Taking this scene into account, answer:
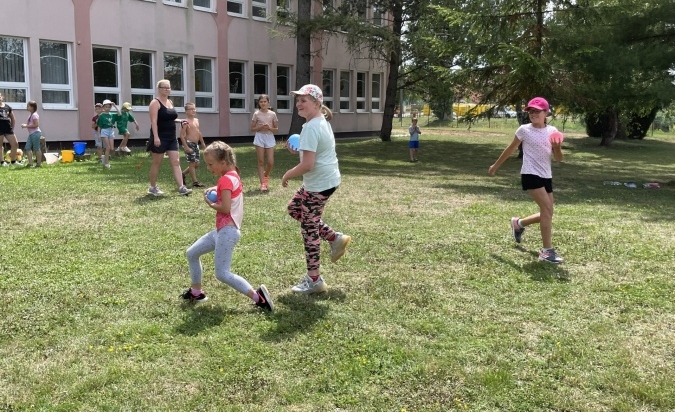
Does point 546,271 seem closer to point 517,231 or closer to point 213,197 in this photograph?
point 517,231

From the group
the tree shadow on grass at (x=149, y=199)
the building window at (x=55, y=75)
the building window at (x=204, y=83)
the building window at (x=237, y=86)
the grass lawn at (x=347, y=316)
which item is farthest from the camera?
the building window at (x=237, y=86)

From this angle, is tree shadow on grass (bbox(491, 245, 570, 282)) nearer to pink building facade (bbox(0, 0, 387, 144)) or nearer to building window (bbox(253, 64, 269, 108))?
pink building facade (bbox(0, 0, 387, 144))

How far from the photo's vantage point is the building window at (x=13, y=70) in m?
18.8

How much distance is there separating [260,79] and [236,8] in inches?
123

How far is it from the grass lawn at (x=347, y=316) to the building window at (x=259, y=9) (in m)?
18.5

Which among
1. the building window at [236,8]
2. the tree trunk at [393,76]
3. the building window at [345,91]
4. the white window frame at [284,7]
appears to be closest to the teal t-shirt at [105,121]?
the white window frame at [284,7]

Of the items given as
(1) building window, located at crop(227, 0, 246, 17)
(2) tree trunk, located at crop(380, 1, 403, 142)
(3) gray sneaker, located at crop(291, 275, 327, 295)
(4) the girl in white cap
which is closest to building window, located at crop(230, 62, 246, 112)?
(1) building window, located at crop(227, 0, 246, 17)

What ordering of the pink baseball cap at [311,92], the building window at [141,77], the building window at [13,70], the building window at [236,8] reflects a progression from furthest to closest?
the building window at [236,8] < the building window at [141,77] < the building window at [13,70] < the pink baseball cap at [311,92]

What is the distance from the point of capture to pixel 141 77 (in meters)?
22.4

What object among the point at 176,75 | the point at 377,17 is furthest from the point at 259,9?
the point at 176,75

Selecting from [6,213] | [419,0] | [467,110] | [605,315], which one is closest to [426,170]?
[467,110]

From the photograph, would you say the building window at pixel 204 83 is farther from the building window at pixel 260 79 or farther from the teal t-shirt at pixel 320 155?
the teal t-shirt at pixel 320 155

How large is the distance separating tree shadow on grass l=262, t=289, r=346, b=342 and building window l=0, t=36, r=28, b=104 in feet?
56.7

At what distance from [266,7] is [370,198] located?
18.2m
